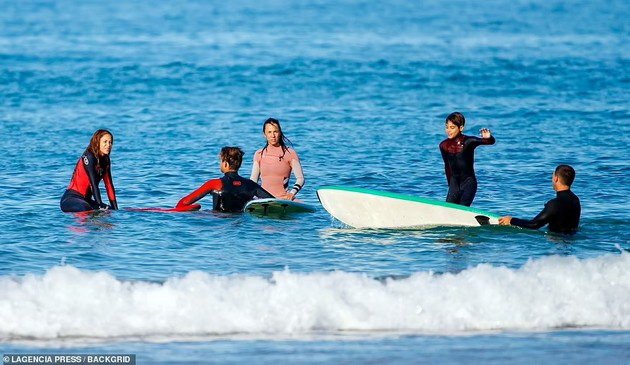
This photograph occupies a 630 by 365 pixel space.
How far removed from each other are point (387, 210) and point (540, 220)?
6.83ft

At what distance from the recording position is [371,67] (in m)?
33.6

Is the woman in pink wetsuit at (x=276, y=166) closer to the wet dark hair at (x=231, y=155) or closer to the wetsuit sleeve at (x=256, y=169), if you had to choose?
the wetsuit sleeve at (x=256, y=169)

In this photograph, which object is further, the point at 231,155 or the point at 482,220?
the point at 231,155

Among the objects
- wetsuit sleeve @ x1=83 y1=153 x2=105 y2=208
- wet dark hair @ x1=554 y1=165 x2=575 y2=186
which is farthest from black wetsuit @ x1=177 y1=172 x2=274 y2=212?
wet dark hair @ x1=554 y1=165 x2=575 y2=186

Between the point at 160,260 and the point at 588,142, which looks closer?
the point at 160,260

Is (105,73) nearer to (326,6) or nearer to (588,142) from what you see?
(588,142)

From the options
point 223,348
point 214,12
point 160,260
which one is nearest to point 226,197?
point 160,260

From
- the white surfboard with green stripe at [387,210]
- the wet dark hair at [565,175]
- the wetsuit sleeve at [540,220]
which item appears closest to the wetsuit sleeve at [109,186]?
the white surfboard with green stripe at [387,210]

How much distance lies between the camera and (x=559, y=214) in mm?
13016

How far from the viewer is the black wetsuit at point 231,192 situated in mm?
14445

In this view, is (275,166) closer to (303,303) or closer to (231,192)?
(231,192)

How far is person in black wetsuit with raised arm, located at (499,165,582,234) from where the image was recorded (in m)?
12.8

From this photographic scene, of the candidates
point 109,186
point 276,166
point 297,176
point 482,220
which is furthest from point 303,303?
point 109,186

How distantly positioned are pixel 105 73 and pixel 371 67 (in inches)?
317
